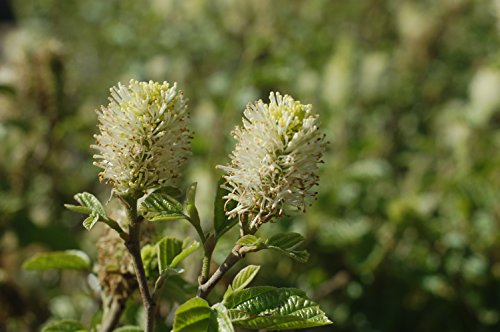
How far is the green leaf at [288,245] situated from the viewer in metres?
0.81

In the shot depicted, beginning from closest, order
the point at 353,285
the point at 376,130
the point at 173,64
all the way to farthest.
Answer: the point at 353,285, the point at 173,64, the point at 376,130

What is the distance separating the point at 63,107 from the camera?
217cm

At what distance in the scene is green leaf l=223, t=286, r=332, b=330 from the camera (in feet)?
2.57

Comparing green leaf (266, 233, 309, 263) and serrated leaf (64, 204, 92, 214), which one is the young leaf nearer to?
green leaf (266, 233, 309, 263)

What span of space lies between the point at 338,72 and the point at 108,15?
1894mm

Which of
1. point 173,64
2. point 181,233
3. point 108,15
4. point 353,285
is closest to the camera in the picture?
point 181,233

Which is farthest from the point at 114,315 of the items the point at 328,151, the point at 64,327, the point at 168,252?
the point at 328,151

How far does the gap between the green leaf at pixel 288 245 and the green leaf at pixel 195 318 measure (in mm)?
114

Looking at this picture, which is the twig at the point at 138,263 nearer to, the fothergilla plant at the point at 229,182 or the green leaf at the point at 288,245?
the fothergilla plant at the point at 229,182

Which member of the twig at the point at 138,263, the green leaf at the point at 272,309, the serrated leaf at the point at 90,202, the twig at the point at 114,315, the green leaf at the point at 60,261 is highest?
the green leaf at the point at 60,261

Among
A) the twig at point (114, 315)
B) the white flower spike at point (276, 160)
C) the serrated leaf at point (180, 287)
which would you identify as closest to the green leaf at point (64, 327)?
the twig at point (114, 315)

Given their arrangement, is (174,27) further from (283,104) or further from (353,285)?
(283,104)

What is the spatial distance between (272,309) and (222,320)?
0.24ft

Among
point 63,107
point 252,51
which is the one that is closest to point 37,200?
point 63,107
